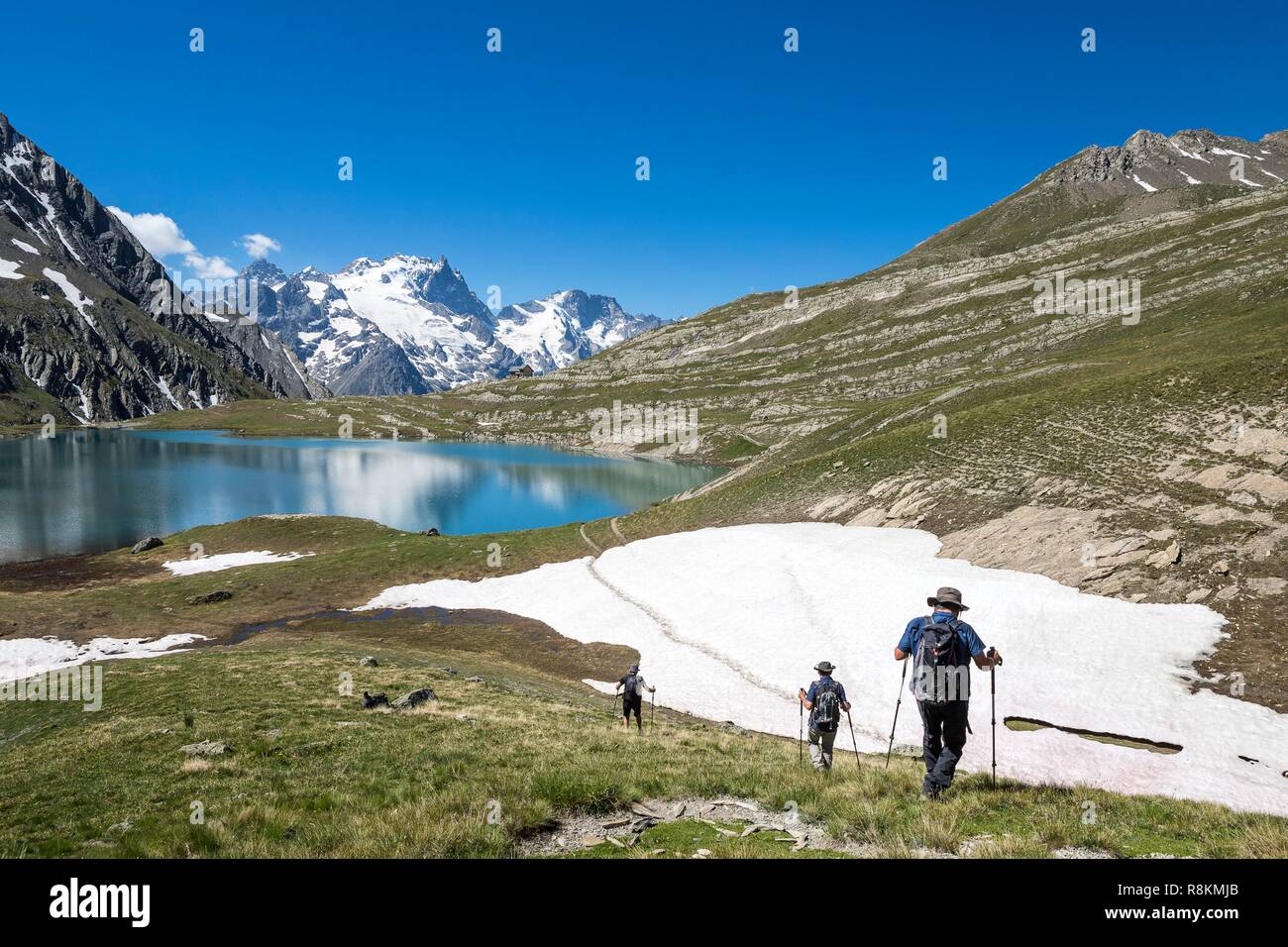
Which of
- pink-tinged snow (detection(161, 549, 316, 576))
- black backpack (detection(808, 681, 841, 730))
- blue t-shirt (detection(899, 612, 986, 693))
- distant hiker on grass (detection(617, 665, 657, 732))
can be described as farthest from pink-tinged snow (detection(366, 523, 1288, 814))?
pink-tinged snow (detection(161, 549, 316, 576))

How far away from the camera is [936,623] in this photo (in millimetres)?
12383

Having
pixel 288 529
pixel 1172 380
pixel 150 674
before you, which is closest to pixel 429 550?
pixel 288 529

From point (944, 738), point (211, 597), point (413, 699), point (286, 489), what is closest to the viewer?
point (944, 738)

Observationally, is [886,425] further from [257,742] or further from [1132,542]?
[257,742]

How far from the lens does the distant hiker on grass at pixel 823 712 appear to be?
1598 cm

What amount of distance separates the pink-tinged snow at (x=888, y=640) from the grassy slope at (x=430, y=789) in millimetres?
7352

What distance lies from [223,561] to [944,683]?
71697mm

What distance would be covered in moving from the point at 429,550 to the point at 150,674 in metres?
33.9

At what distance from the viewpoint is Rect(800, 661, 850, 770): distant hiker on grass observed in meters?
16.0

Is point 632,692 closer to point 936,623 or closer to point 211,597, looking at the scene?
point 936,623

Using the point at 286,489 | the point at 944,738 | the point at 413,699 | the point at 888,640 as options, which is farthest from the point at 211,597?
the point at 286,489

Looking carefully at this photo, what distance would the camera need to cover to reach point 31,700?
24.7m
